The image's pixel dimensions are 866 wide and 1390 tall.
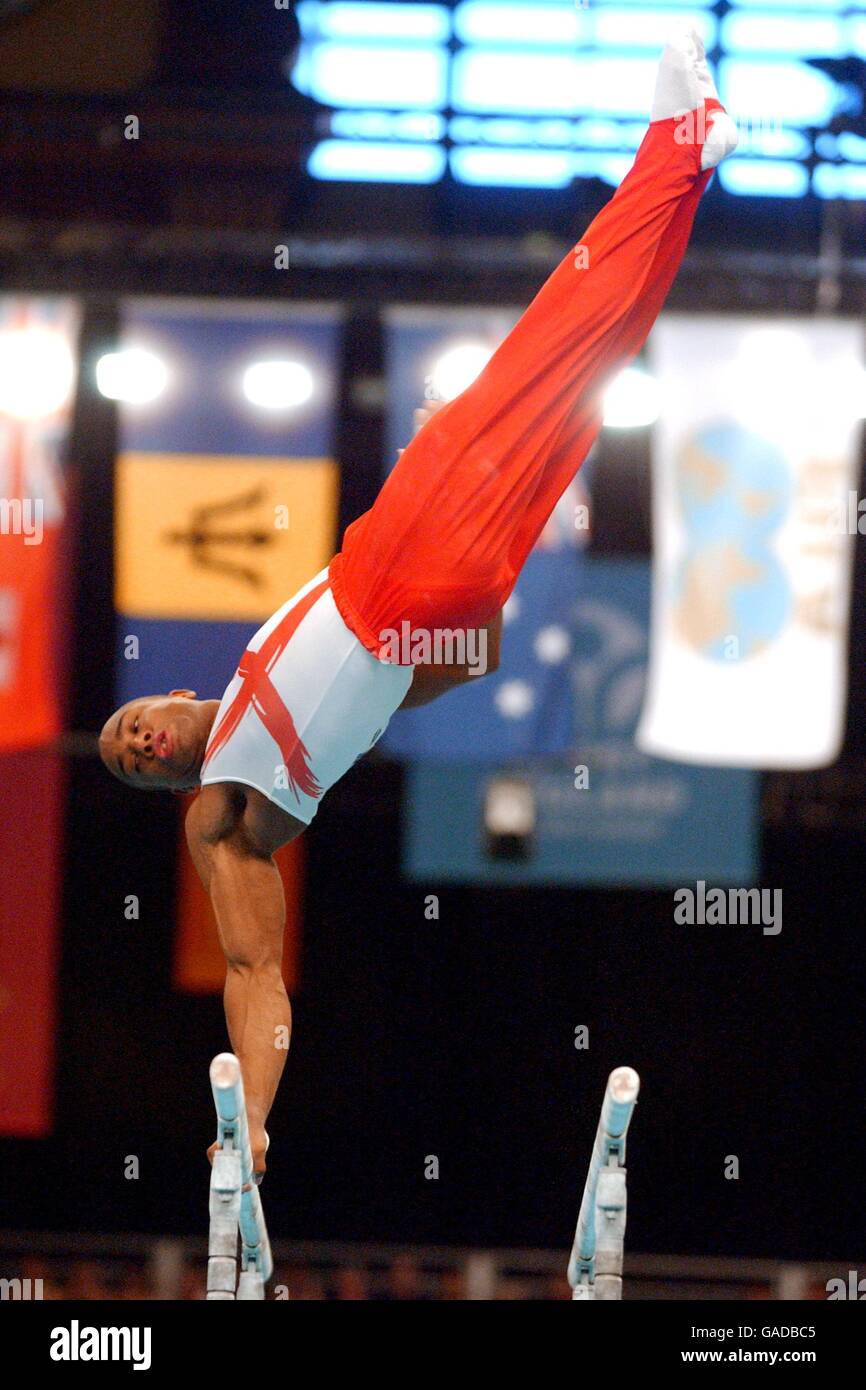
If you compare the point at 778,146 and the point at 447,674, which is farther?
the point at 778,146

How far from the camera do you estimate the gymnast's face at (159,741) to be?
3.70m

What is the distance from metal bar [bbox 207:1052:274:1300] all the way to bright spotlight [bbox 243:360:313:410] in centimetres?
380

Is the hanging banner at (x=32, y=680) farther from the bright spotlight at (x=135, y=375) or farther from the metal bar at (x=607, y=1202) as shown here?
the metal bar at (x=607, y=1202)

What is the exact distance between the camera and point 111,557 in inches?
291

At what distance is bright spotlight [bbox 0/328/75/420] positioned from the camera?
6.74 m

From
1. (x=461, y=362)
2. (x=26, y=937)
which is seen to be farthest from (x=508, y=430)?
(x=26, y=937)

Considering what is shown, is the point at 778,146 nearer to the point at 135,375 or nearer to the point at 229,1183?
the point at 135,375

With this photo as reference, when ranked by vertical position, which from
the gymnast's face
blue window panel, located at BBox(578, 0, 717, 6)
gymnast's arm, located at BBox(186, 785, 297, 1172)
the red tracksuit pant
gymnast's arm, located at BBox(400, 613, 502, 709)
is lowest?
gymnast's arm, located at BBox(186, 785, 297, 1172)

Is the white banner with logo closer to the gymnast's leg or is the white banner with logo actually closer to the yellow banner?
the yellow banner

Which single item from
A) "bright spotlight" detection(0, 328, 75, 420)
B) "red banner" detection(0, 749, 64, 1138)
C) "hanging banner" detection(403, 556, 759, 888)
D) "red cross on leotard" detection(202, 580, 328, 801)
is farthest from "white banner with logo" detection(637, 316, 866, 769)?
"red cross on leotard" detection(202, 580, 328, 801)

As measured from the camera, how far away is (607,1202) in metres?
3.65

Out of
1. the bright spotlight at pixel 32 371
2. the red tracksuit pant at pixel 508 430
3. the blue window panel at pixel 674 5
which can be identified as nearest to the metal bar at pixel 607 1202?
the red tracksuit pant at pixel 508 430

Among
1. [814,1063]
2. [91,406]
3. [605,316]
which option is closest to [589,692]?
[814,1063]

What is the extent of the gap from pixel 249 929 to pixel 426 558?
81 centimetres
